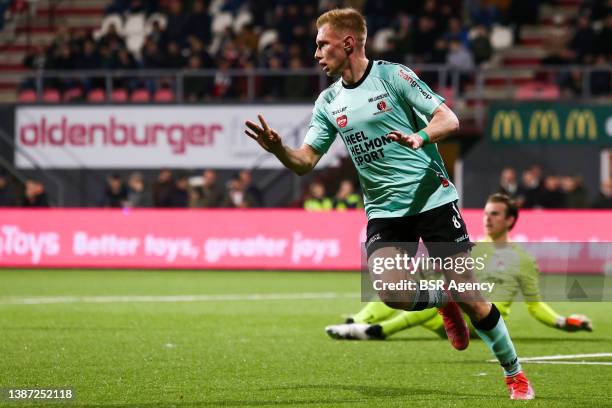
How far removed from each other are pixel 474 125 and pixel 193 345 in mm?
17169

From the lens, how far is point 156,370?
30.5ft

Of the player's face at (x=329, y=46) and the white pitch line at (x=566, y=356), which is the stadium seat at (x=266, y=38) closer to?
the white pitch line at (x=566, y=356)

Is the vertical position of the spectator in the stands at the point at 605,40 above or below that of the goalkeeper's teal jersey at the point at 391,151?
above

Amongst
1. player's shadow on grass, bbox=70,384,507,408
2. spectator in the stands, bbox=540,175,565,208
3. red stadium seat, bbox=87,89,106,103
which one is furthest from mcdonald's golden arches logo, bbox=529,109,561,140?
player's shadow on grass, bbox=70,384,507,408

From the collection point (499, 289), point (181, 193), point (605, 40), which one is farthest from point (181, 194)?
point (499, 289)

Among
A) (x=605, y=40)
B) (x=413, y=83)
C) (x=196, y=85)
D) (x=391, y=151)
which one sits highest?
(x=605, y=40)

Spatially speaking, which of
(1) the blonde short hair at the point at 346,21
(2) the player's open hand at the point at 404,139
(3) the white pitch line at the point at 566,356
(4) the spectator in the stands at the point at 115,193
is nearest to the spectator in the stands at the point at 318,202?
(4) the spectator in the stands at the point at 115,193

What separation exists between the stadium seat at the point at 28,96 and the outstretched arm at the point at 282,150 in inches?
862

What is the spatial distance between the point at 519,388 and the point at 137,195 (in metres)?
20.1

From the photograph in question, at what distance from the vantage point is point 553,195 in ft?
80.3

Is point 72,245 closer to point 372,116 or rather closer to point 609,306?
point 609,306

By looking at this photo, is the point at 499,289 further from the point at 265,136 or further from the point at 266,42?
the point at 266,42

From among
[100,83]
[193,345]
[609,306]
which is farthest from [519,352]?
[100,83]

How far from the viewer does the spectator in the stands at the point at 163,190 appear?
1038 inches
